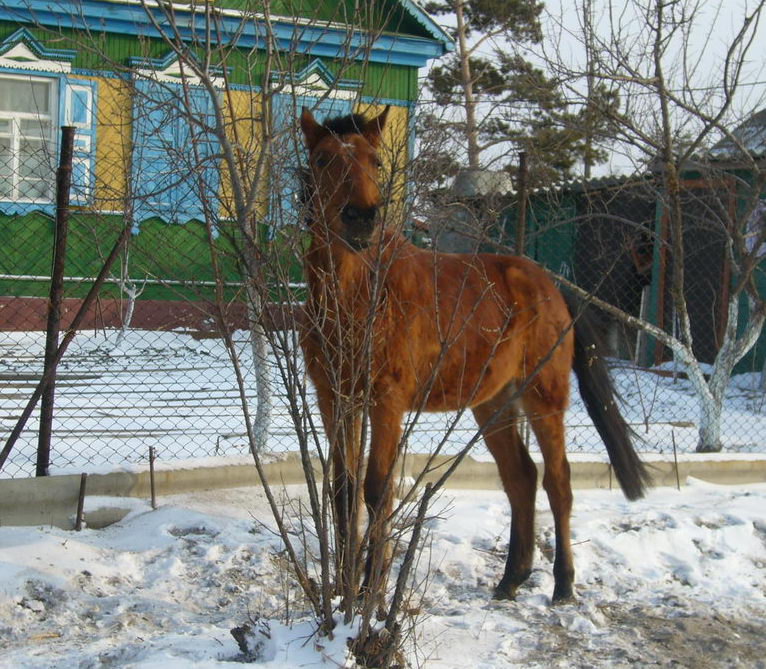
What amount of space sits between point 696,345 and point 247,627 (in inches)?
466

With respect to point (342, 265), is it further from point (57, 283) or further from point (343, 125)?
point (57, 283)

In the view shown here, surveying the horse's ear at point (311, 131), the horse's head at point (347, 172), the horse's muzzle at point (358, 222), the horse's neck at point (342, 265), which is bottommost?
the horse's neck at point (342, 265)

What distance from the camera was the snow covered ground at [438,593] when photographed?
3570 mm

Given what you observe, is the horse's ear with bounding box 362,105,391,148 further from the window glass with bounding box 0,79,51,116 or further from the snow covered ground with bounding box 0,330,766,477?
the window glass with bounding box 0,79,51,116

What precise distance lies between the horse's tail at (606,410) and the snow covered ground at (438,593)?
0.33m

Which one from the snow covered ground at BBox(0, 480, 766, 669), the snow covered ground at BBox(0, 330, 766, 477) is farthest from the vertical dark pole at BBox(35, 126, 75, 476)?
the snow covered ground at BBox(0, 480, 766, 669)

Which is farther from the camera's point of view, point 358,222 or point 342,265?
point 342,265

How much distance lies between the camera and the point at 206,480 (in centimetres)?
572

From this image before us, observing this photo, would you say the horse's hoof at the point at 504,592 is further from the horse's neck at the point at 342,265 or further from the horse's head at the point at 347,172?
the horse's head at the point at 347,172

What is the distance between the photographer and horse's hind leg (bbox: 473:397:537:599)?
4.79 meters

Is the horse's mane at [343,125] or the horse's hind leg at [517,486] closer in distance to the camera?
the horse's mane at [343,125]

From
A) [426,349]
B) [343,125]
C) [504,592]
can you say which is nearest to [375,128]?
[343,125]

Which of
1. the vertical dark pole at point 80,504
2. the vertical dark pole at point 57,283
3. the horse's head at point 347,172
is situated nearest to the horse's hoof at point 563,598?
the horse's head at point 347,172

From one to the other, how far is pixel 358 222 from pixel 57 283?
246 centimetres
